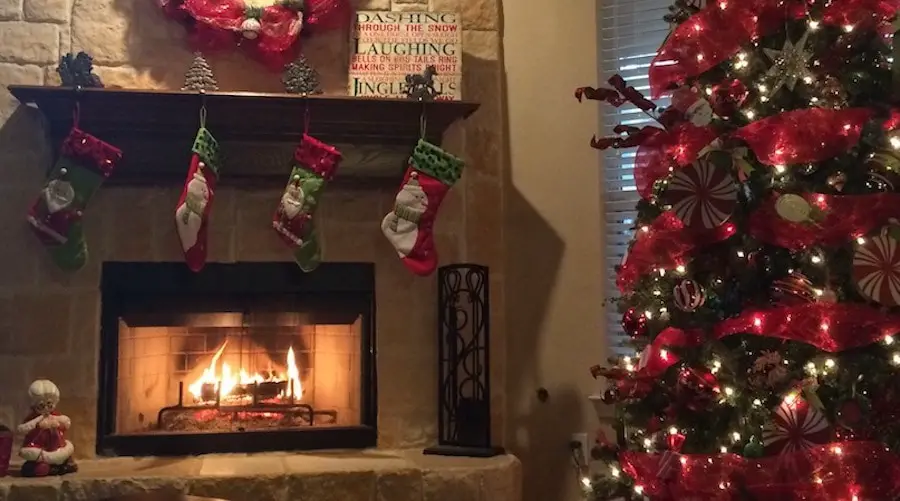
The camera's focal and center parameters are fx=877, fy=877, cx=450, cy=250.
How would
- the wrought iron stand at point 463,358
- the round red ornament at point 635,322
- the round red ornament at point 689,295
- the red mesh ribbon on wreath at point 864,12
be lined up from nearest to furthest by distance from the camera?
the red mesh ribbon on wreath at point 864,12, the round red ornament at point 689,295, the round red ornament at point 635,322, the wrought iron stand at point 463,358

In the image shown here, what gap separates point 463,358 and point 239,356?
76cm

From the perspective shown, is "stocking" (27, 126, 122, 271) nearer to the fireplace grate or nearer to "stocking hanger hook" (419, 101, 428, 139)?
the fireplace grate

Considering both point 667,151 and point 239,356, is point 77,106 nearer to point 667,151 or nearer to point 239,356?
point 239,356

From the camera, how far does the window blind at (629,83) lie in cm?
317

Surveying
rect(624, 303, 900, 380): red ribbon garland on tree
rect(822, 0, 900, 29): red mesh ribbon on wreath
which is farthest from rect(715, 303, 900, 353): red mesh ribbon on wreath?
rect(822, 0, 900, 29): red mesh ribbon on wreath

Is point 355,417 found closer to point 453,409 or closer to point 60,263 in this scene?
point 453,409

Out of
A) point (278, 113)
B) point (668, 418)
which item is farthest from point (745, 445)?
point (278, 113)

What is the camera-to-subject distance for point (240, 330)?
9.73 ft

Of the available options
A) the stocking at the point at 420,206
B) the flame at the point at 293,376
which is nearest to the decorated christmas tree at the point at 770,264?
the stocking at the point at 420,206

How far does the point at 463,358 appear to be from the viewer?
2.90m

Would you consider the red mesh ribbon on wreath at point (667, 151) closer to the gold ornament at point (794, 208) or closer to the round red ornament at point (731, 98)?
the round red ornament at point (731, 98)

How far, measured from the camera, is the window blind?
3166 millimetres

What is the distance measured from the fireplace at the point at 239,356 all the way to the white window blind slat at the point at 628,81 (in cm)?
89

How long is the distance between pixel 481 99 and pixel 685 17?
0.98 meters
